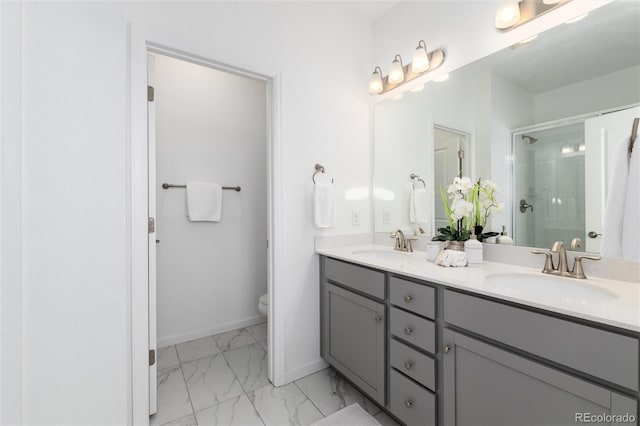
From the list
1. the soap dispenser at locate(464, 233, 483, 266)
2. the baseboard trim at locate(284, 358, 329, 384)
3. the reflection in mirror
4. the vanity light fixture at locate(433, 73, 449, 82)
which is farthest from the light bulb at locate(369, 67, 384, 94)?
the baseboard trim at locate(284, 358, 329, 384)

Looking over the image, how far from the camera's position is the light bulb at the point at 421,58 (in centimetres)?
183

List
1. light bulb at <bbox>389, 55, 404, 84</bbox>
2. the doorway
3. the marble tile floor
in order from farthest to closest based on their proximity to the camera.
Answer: the doorway → light bulb at <bbox>389, 55, 404, 84</bbox> → the marble tile floor

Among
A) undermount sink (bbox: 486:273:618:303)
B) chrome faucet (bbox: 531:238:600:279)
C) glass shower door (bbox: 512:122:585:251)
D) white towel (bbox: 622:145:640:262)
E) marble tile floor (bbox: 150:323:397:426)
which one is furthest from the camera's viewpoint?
marble tile floor (bbox: 150:323:397:426)

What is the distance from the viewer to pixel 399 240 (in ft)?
6.55

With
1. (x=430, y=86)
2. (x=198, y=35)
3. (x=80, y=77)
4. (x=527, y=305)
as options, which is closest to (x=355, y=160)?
(x=430, y=86)

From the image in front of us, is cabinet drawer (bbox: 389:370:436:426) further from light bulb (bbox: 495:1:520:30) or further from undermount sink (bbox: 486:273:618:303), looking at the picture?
light bulb (bbox: 495:1:520:30)

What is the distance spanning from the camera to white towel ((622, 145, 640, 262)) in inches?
36.4

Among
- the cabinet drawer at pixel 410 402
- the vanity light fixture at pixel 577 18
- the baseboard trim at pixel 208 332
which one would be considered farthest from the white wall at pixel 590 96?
the baseboard trim at pixel 208 332

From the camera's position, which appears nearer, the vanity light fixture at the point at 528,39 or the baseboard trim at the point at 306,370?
the vanity light fixture at the point at 528,39

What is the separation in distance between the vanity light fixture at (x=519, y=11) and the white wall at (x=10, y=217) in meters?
2.20

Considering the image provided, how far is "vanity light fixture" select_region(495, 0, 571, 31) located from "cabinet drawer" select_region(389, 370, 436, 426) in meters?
1.85

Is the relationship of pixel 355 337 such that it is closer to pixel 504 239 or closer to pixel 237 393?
pixel 237 393

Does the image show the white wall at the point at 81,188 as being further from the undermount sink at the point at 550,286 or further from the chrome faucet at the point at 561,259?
the chrome faucet at the point at 561,259

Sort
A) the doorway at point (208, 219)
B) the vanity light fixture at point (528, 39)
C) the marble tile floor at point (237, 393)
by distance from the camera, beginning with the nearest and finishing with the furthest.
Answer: the vanity light fixture at point (528, 39)
the marble tile floor at point (237, 393)
the doorway at point (208, 219)
